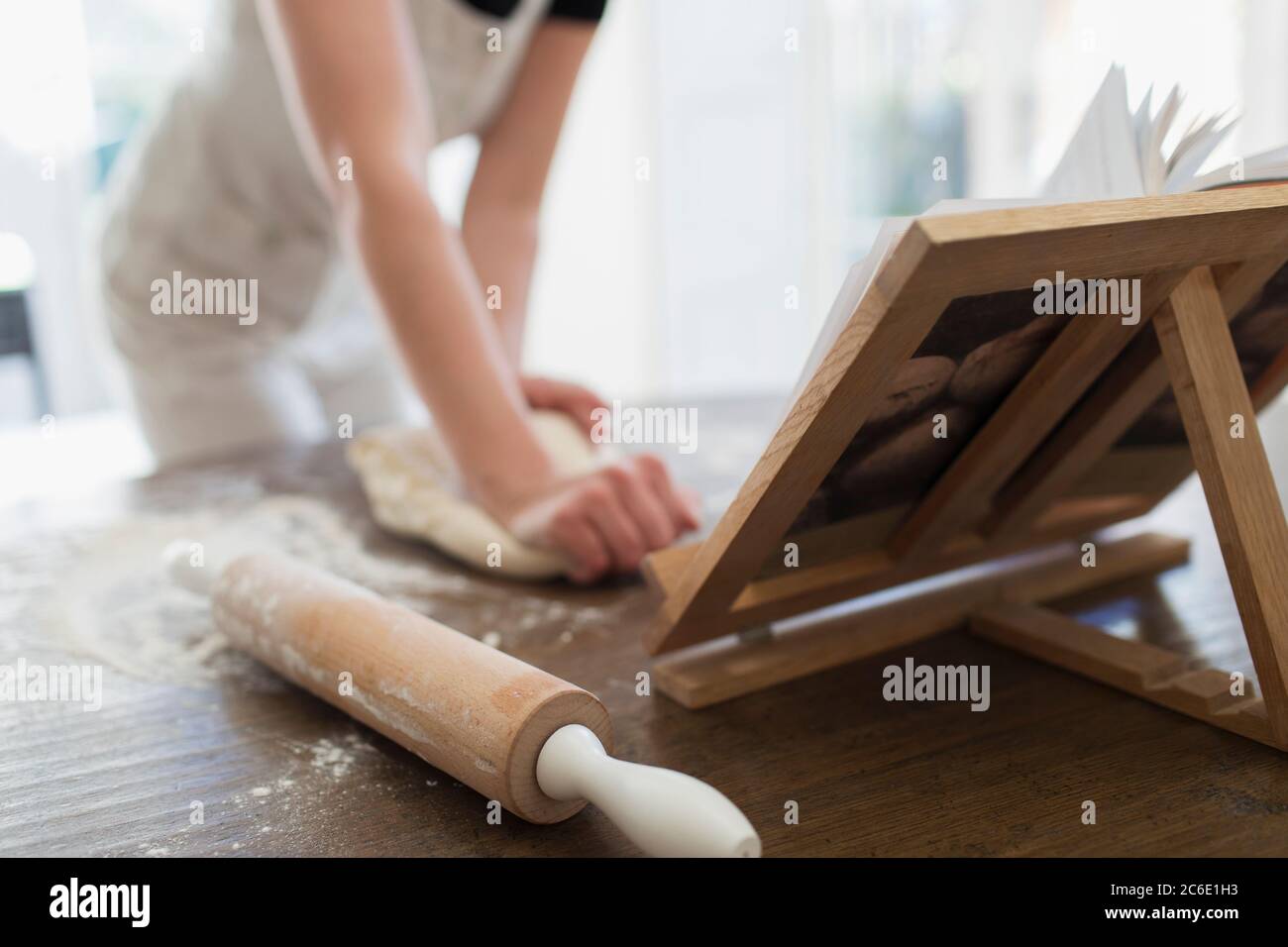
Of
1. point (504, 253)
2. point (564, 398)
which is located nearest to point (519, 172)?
point (504, 253)

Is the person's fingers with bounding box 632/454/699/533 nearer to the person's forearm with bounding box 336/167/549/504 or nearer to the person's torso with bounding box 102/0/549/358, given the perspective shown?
the person's forearm with bounding box 336/167/549/504

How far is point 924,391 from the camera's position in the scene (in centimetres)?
69

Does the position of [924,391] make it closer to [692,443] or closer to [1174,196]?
[1174,196]

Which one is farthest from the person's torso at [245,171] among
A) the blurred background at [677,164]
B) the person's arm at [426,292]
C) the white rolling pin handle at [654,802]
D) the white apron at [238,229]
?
the blurred background at [677,164]

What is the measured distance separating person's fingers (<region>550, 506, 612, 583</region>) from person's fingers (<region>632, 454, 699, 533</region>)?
4.0 inches

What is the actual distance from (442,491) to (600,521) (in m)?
0.26

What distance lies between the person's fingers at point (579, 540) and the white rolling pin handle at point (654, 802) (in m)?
0.46

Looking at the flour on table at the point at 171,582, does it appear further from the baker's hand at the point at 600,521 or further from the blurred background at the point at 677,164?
the blurred background at the point at 677,164

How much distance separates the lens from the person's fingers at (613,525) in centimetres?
106

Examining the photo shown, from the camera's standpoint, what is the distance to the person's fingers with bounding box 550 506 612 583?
1.05 meters

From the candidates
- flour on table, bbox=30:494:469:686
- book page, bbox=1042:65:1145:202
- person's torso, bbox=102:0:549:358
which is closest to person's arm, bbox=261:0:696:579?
flour on table, bbox=30:494:469:686

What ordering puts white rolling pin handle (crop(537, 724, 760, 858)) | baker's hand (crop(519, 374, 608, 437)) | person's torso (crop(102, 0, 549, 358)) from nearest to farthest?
1. white rolling pin handle (crop(537, 724, 760, 858))
2. baker's hand (crop(519, 374, 608, 437))
3. person's torso (crop(102, 0, 549, 358))
